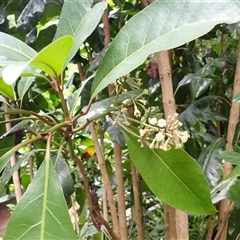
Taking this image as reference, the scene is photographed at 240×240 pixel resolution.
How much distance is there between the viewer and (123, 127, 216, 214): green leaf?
491mm

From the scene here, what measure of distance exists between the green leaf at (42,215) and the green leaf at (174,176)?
0.13 meters

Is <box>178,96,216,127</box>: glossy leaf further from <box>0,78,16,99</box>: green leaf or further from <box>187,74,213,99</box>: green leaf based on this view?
<box>0,78,16,99</box>: green leaf

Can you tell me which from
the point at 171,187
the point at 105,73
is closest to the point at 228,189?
the point at 171,187

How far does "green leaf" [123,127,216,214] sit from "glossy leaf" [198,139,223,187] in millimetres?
206

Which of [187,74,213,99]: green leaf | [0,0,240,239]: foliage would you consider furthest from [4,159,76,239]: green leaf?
[187,74,213,99]: green leaf

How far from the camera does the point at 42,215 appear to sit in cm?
42

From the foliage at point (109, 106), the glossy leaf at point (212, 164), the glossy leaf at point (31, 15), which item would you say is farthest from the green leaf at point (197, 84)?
the glossy leaf at point (31, 15)

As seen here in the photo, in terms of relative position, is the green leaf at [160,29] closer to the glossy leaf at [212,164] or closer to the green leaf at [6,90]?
the green leaf at [6,90]

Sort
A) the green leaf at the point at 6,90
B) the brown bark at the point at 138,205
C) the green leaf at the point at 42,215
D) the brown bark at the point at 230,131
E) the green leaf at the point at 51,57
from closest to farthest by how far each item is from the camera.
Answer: the green leaf at the point at 51,57
the green leaf at the point at 42,215
the green leaf at the point at 6,90
the brown bark at the point at 230,131
the brown bark at the point at 138,205

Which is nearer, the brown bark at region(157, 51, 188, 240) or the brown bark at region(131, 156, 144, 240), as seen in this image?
the brown bark at region(157, 51, 188, 240)

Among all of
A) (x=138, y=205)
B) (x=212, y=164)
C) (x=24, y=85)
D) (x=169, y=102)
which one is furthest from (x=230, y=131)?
(x=24, y=85)

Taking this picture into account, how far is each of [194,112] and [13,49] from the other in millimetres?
437

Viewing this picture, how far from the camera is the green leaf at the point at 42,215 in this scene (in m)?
0.41

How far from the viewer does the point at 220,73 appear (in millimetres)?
906
